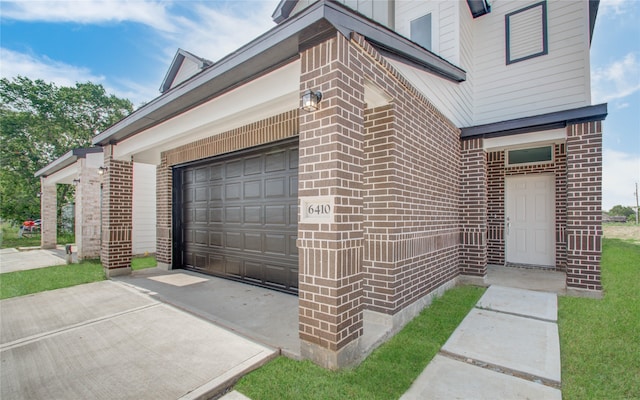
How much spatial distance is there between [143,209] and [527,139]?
36.3 ft

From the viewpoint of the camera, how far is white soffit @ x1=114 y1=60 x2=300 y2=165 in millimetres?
3439

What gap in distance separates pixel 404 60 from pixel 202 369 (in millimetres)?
4295

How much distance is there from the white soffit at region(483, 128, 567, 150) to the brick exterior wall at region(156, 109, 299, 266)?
4316mm

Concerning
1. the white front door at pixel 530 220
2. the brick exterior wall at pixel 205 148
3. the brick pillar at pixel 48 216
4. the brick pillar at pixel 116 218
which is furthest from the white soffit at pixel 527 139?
the brick pillar at pixel 48 216

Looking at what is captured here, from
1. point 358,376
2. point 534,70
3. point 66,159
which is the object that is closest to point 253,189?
point 358,376

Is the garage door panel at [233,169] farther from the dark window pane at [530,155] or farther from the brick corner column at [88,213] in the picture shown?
the dark window pane at [530,155]

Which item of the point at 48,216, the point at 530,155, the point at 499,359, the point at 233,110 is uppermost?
the point at 233,110

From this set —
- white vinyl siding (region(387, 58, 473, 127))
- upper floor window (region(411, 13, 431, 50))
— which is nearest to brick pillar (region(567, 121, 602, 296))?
white vinyl siding (region(387, 58, 473, 127))

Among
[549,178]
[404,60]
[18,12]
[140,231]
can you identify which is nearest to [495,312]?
[404,60]

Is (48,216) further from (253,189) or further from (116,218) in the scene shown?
(253,189)

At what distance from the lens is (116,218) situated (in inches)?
248

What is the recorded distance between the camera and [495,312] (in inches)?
167

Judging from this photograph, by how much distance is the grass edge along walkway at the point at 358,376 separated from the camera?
2.29m

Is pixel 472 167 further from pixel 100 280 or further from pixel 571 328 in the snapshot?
pixel 100 280
